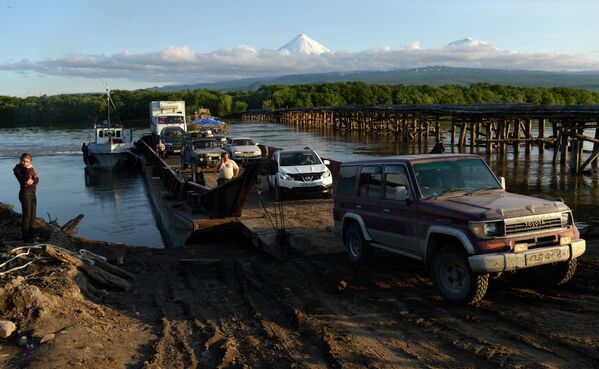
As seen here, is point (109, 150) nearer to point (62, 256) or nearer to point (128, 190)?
point (128, 190)

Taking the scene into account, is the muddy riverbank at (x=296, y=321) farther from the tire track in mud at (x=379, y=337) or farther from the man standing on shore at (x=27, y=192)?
the man standing on shore at (x=27, y=192)

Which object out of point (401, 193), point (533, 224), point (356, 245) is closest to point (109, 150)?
point (356, 245)

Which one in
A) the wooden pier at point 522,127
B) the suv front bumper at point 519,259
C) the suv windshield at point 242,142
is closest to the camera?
the suv front bumper at point 519,259

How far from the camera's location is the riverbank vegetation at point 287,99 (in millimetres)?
110875

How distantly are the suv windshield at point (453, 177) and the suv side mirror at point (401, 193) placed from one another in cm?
22

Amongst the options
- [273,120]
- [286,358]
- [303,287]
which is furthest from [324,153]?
[273,120]

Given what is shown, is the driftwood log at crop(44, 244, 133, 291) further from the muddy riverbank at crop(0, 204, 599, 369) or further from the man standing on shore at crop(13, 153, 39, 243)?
the man standing on shore at crop(13, 153, 39, 243)

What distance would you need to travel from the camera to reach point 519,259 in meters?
6.98

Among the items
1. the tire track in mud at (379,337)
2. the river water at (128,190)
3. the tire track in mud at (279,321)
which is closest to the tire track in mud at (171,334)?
the tire track in mud at (279,321)

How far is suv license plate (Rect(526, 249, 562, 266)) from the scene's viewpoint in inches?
277

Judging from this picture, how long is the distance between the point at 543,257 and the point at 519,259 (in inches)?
15.0

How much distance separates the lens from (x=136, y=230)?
21.4 metres

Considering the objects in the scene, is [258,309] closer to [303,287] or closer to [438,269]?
[303,287]

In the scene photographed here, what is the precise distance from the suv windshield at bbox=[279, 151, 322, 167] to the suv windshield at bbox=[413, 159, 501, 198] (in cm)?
1035
